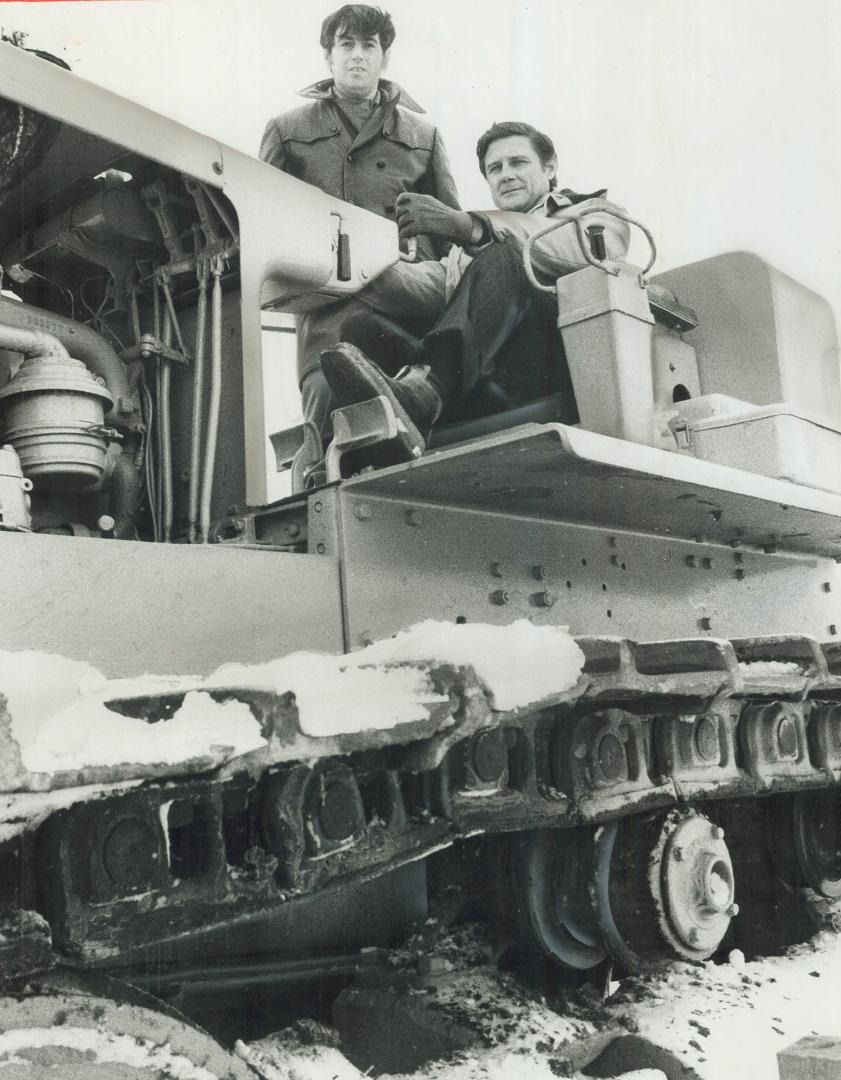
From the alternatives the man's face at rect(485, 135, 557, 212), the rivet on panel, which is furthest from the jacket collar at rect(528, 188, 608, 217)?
the rivet on panel

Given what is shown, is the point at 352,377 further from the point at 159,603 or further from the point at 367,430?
the point at 159,603

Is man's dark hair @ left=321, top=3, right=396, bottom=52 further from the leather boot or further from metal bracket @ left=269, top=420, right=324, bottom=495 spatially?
the leather boot

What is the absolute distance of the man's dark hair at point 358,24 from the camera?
3.88m

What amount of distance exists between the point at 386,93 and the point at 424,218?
106 centimetres

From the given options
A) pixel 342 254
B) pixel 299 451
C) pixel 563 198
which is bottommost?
pixel 299 451

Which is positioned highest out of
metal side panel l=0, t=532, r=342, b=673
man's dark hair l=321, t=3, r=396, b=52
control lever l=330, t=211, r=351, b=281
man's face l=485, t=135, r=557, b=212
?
man's dark hair l=321, t=3, r=396, b=52

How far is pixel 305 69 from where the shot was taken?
4004mm

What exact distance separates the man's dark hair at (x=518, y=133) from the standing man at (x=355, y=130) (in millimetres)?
232

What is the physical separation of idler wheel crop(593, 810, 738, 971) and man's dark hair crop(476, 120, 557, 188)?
8.04ft

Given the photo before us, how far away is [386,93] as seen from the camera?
415cm

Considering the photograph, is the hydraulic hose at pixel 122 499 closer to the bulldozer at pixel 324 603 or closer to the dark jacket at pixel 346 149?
the bulldozer at pixel 324 603

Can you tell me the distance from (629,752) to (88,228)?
1.63m

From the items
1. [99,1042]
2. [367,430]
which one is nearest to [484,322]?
[367,430]

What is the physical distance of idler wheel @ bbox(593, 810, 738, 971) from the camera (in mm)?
2555
